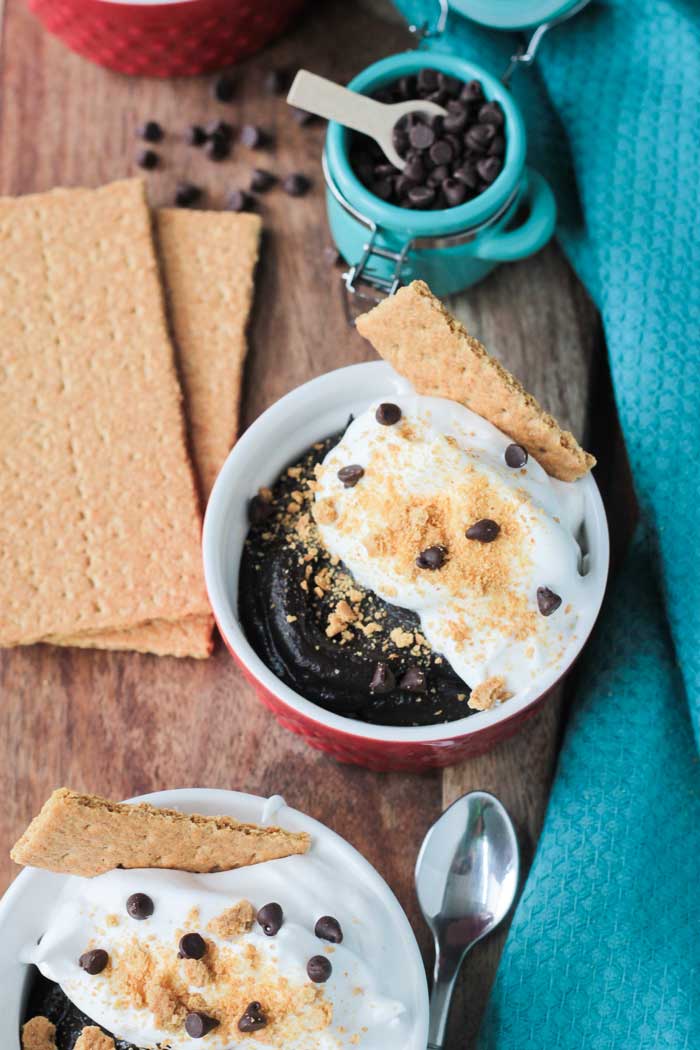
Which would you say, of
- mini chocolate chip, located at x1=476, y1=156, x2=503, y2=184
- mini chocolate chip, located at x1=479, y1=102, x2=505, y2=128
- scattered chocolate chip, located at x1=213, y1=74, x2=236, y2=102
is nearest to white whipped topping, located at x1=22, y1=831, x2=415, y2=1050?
mini chocolate chip, located at x1=476, y1=156, x2=503, y2=184

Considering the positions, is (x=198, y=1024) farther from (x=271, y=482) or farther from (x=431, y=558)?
(x=271, y=482)

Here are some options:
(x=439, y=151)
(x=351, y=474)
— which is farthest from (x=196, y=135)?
(x=351, y=474)

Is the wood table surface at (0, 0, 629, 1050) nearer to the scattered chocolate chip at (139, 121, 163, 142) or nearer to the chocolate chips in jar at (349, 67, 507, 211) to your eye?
the scattered chocolate chip at (139, 121, 163, 142)

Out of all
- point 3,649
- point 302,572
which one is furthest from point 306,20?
point 3,649

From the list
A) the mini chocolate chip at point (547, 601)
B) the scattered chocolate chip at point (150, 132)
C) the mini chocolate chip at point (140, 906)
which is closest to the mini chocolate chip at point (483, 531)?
the mini chocolate chip at point (547, 601)

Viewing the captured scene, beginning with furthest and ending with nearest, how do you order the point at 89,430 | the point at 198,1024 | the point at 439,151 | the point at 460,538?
the point at 89,430 < the point at 439,151 < the point at 460,538 < the point at 198,1024

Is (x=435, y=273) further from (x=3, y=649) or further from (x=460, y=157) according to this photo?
(x=3, y=649)

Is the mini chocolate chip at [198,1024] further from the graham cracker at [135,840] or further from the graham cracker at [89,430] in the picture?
the graham cracker at [89,430]
